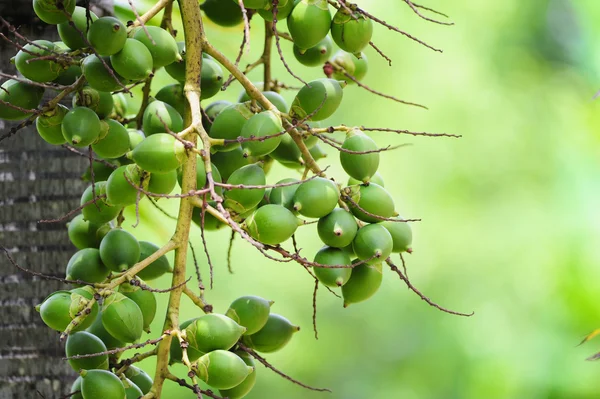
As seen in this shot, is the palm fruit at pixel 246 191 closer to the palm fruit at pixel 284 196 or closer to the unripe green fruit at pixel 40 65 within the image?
the palm fruit at pixel 284 196

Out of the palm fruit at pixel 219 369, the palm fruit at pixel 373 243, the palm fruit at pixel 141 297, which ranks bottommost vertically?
the palm fruit at pixel 219 369

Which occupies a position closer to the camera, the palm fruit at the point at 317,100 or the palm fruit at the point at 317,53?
the palm fruit at the point at 317,100

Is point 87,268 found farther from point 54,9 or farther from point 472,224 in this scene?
point 472,224

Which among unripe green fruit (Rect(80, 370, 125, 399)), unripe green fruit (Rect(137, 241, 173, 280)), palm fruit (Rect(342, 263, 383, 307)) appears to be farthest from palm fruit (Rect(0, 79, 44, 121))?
palm fruit (Rect(342, 263, 383, 307))

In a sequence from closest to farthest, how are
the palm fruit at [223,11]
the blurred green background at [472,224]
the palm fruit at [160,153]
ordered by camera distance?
1. the palm fruit at [160,153]
2. the palm fruit at [223,11]
3. the blurred green background at [472,224]

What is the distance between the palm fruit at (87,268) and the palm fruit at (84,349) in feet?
0.27

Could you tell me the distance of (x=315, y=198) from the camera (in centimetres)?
94

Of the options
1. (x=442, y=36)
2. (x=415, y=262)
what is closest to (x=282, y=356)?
(x=415, y=262)

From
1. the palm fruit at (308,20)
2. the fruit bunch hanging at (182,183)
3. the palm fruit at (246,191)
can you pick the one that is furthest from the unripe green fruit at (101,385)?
the palm fruit at (308,20)

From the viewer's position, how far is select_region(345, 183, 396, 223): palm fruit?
3.22ft

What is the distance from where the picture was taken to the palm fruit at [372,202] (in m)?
0.98

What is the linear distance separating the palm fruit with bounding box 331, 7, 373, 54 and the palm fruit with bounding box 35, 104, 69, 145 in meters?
0.33

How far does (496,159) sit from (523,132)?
0.79ft

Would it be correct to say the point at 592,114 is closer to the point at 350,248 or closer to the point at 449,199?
the point at 449,199
